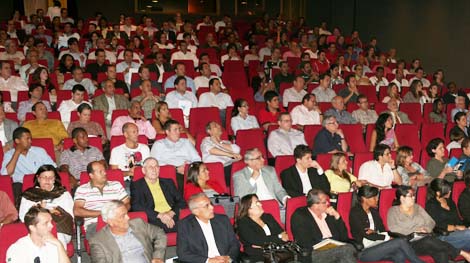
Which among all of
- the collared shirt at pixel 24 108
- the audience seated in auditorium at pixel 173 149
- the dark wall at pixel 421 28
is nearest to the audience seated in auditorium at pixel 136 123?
the audience seated in auditorium at pixel 173 149

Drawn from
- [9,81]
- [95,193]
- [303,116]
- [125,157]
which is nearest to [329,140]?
[303,116]

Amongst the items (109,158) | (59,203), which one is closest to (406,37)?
(109,158)

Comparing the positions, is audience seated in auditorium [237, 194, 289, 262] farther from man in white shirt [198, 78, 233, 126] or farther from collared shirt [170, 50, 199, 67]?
collared shirt [170, 50, 199, 67]

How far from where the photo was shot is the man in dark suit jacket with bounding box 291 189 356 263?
209 inches

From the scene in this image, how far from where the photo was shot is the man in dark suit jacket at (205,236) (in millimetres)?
5082

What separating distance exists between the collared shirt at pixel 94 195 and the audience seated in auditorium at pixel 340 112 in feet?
12.4

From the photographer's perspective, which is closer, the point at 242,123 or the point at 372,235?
the point at 372,235

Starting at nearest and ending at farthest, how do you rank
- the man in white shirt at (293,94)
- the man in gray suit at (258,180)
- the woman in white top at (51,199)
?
the woman in white top at (51,199) → the man in gray suit at (258,180) → the man in white shirt at (293,94)

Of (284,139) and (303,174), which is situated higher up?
(284,139)

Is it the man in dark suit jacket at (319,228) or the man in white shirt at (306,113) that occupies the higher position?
the man in white shirt at (306,113)

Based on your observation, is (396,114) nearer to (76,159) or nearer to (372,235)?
(372,235)

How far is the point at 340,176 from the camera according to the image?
21.7 feet

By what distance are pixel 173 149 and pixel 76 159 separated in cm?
96

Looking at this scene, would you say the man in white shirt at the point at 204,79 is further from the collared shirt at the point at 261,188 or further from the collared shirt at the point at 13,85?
the collared shirt at the point at 261,188
